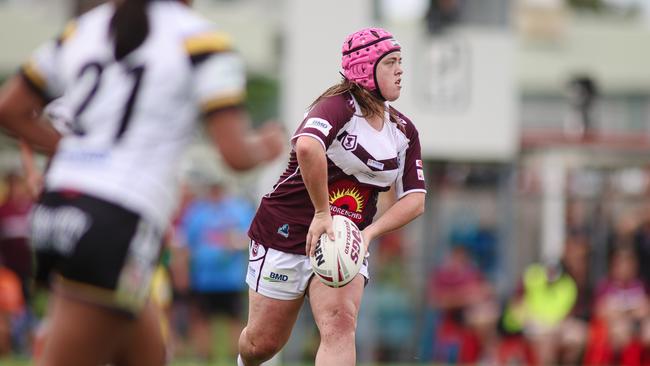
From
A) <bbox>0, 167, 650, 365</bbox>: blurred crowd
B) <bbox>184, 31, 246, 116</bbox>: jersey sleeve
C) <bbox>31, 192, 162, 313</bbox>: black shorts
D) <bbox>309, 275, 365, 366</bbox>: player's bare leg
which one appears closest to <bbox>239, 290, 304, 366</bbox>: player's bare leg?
<bbox>309, 275, 365, 366</bbox>: player's bare leg

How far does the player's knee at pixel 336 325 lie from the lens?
20.4ft

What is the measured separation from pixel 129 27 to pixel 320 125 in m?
1.99

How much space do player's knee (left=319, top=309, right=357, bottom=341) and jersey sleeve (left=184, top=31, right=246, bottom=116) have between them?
2.22 m

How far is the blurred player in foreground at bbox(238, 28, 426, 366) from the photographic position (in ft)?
20.2

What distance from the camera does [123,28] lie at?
4207mm

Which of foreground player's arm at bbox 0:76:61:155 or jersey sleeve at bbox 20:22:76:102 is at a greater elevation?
jersey sleeve at bbox 20:22:76:102

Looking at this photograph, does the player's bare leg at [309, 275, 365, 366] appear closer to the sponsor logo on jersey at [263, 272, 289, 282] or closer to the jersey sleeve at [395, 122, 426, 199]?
the sponsor logo on jersey at [263, 272, 289, 282]

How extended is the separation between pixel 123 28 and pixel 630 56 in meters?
42.6

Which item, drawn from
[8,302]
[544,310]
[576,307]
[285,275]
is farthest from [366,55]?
[576,307]

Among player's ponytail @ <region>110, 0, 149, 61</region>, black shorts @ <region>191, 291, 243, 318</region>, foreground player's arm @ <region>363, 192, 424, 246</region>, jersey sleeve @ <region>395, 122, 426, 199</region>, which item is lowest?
black shorts @ <region>191, 291, 243, 318</region>

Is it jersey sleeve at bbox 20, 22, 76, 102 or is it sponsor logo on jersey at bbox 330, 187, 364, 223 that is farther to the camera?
sponsor logo on jersey at bbox 330, 187, 364, 223

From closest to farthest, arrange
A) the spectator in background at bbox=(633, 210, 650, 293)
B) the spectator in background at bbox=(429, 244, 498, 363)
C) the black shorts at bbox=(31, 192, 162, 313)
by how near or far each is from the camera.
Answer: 1. the black shorts at bbox=(31, 192, 162, 313)
2. the spectator in background at bbox=(429, 244, 498, 363)
3. the spectator in background at bbox=(633, 210, 650, 293)

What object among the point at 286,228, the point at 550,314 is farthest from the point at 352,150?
the point at 550,314

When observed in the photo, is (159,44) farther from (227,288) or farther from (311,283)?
(227,288)
